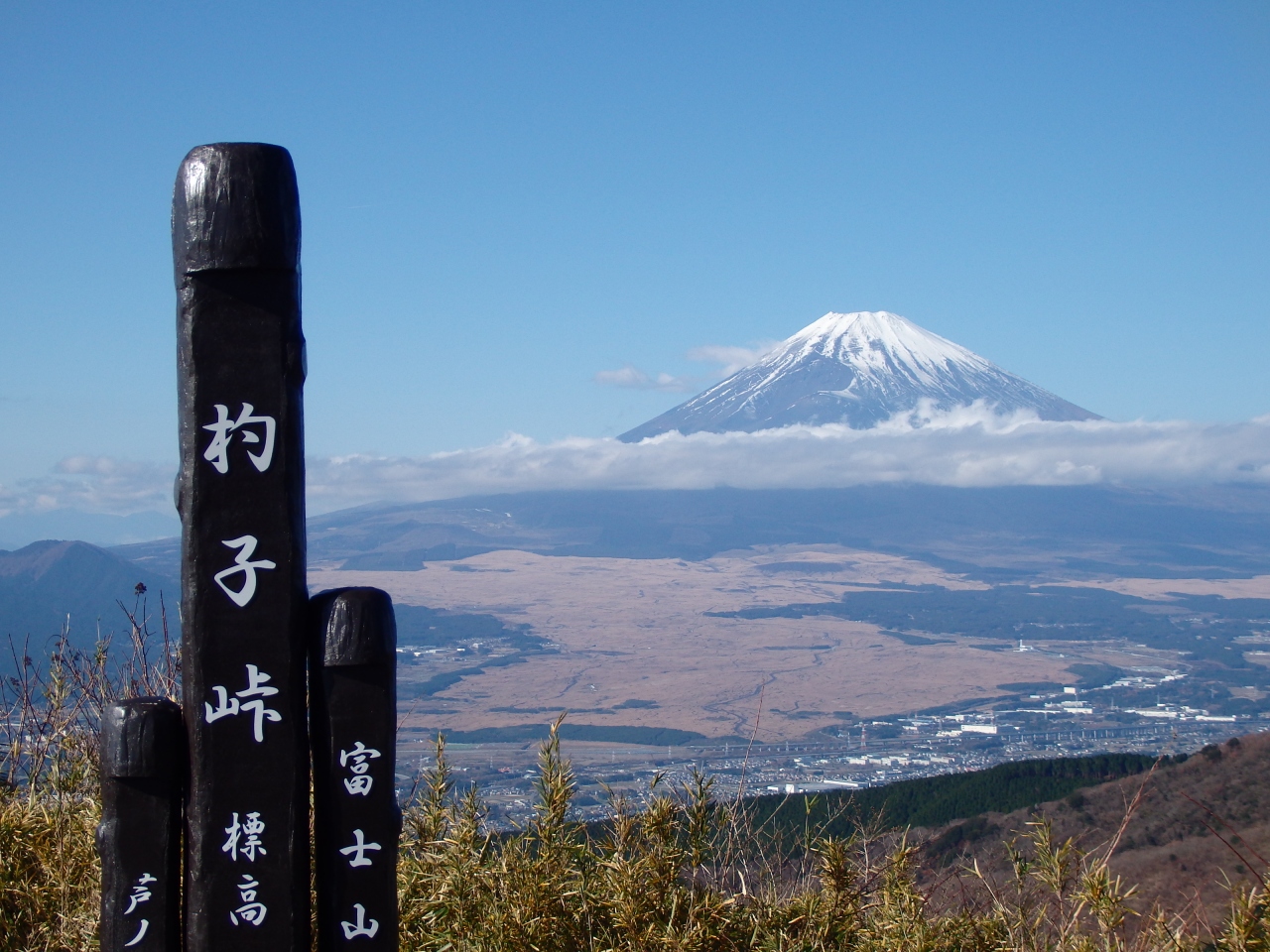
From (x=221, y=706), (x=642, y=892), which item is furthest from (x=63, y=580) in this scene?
(x=642, y=892)

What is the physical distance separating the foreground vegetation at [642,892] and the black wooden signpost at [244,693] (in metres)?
0.56

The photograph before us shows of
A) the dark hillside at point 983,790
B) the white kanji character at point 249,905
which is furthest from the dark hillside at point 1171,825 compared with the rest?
the white kanji character at point 249,905

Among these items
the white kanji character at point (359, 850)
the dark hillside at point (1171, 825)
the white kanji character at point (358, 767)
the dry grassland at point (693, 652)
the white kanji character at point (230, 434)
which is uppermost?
the white kanji character at point (230, 434)

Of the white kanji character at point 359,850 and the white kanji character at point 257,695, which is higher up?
the white kanji character at point 257,695

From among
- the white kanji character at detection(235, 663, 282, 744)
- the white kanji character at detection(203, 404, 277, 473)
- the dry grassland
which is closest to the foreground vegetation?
the white kanji character at detection(235, 663, 282, 744)

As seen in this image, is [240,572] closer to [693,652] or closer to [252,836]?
[252,836]

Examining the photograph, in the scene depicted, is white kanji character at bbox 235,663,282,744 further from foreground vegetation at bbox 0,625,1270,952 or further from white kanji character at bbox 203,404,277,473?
foreground vegetation at bbox 0,625,1270,952

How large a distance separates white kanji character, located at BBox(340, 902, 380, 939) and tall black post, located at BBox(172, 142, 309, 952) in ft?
0.47

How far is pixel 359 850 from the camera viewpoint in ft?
11.5

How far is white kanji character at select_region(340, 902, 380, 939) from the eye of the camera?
138 inches

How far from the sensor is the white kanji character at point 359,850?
3.51 meters

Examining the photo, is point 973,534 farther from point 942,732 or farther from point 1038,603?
point 942,732

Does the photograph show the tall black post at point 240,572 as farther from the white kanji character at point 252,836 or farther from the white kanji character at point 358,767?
the white kanji character at point 358,767

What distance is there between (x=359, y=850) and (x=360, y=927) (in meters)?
0.24
